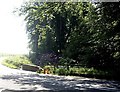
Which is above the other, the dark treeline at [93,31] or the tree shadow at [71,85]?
the dark treeline at [93,31]

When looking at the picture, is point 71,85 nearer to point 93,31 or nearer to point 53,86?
point 53,86

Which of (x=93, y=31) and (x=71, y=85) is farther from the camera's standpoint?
(x=93, y=31)

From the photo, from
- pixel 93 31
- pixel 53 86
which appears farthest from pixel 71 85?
pixel 93 31

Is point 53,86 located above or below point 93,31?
below

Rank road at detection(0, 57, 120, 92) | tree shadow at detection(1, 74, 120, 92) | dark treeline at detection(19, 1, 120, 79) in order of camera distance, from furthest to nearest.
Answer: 1. dark treeline at detection(19, 1, 120, 79)
2. tree shadow at detection(1, 74, 120, 92)
3. road at detection(0, 57, 120, 92)

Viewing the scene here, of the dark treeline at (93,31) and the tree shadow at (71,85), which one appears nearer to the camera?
the tree shadow at (71,85)

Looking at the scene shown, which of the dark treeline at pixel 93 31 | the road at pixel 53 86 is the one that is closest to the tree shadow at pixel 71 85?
the road at pixel 53 86

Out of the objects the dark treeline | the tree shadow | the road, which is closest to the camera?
the road

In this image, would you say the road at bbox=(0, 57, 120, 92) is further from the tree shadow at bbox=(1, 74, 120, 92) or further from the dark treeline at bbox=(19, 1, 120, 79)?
the dark treeline at bbox=(19, 1, 120, 79)

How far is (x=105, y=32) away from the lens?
24.0 meters

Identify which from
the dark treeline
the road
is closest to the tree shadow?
the road

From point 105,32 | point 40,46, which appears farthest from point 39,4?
point 40,46

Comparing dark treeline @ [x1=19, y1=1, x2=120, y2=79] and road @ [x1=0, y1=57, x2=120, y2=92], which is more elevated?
dark treeline @ [x1=19, y1=1, x2=120, y2=79]

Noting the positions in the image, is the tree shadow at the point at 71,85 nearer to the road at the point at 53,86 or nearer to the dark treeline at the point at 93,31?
Result: the road at the point at 53,86
